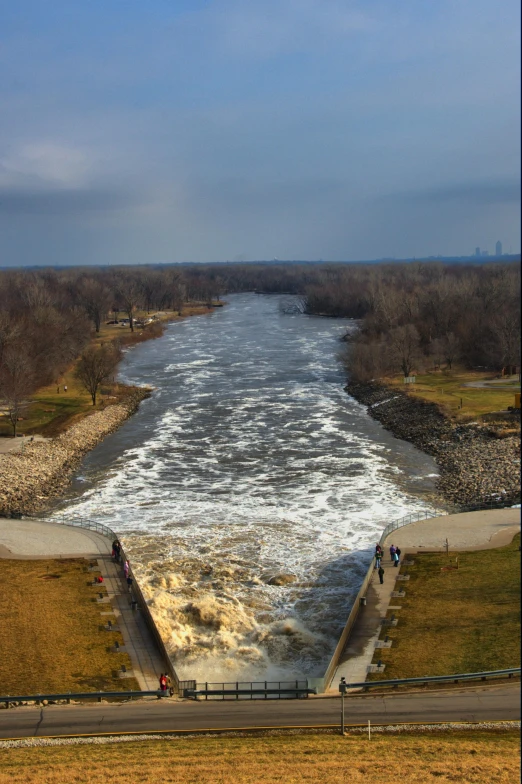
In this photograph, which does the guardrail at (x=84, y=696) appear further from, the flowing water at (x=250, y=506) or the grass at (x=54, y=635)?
the flowing water at (x=250, y=506)

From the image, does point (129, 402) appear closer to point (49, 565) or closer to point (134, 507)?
point (134, 507)

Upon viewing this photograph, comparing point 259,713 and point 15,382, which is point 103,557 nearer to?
point 259,713

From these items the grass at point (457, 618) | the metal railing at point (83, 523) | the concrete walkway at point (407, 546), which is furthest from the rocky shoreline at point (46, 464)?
the grass at point (457, 618)

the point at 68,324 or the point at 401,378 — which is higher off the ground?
the point at 68,324

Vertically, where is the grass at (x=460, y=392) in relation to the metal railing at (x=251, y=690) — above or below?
above

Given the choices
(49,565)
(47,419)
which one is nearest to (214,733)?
(49,565)
